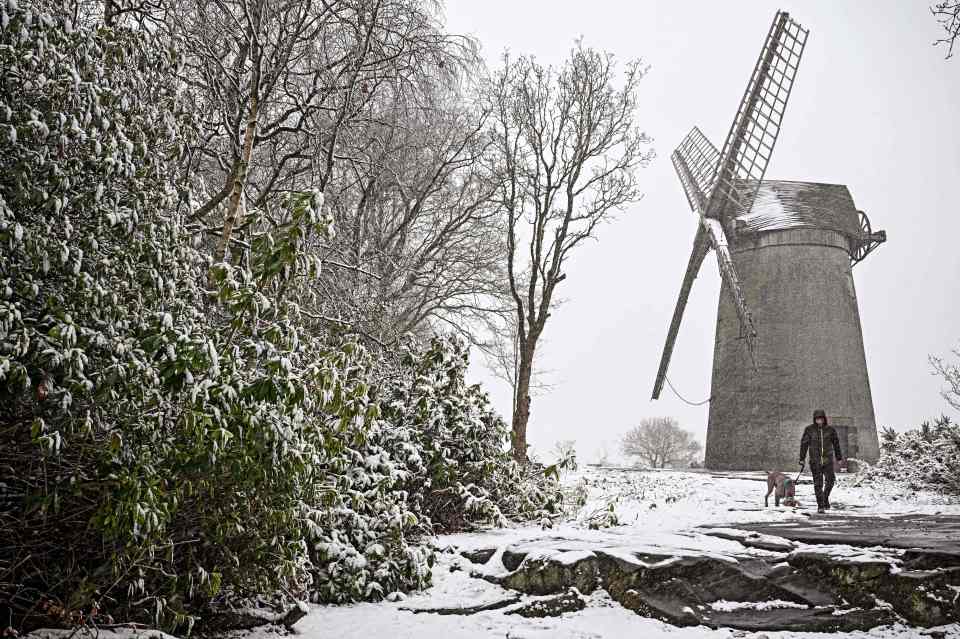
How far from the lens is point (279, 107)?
9.27 meters

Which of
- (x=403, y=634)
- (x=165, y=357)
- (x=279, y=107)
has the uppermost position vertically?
(x=279, y=107)

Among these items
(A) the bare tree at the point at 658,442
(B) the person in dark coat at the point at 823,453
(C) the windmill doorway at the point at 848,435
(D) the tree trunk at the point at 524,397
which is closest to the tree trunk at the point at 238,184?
(D) the tree trunk at the point at 524,397

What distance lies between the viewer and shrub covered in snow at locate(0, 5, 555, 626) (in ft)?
11.6

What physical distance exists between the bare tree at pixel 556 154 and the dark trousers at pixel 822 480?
5.19 m

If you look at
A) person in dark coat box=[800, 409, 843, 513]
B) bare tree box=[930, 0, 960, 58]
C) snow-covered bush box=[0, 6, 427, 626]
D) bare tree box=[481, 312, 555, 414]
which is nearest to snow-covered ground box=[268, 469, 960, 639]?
person in dark coat box=[800, 409, 843, 513]

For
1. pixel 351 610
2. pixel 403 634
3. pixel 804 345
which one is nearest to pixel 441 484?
pixel 351 610

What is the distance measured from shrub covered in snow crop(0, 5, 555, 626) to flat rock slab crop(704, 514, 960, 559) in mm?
4696

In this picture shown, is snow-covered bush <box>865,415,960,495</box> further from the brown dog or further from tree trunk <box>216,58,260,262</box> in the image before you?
tree trunk <box>216,58,260,262</box>

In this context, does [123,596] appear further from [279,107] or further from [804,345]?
[804,345]

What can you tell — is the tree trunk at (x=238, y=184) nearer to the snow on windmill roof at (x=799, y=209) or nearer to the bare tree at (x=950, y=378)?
the snow on windmill roof at (x=799, y=209)

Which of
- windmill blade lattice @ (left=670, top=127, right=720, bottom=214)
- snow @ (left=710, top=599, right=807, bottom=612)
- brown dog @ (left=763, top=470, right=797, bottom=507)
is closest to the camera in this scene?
snow @ (left=710, top=599, right=807, bottom=612)

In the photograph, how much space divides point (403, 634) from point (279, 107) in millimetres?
7225

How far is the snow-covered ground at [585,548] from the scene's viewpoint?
5320 mm

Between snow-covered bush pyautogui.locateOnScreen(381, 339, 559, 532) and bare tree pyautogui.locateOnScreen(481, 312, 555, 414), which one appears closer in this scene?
snow-covered bush pyautogui.locateOnScreen(381, 339, 559, 532)
